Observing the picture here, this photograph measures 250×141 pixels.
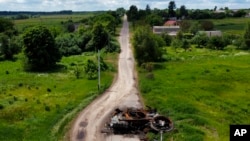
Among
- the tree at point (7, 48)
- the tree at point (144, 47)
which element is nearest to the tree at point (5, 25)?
the tree at point (7, 48)

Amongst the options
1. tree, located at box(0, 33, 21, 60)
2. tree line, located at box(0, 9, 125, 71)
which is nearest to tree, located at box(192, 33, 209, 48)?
tree line, located at box(0, 9, 125, 71)

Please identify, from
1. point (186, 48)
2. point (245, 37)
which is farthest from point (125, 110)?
point (245, 37)

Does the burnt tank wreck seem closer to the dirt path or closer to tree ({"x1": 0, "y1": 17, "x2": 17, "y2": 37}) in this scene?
the dirt path

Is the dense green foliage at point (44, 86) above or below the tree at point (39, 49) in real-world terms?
below

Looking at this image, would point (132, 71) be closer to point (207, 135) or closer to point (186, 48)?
point (207, 135)

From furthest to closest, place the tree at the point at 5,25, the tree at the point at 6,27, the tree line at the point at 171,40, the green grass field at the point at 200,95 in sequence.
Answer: the tree at the point at 5,25 → the tree at the point at 6,27 → the tree line at the point at 171,40 → the green grass field at the point at 200,95

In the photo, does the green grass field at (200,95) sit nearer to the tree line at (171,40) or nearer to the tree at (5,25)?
the tree line at (171,40)
